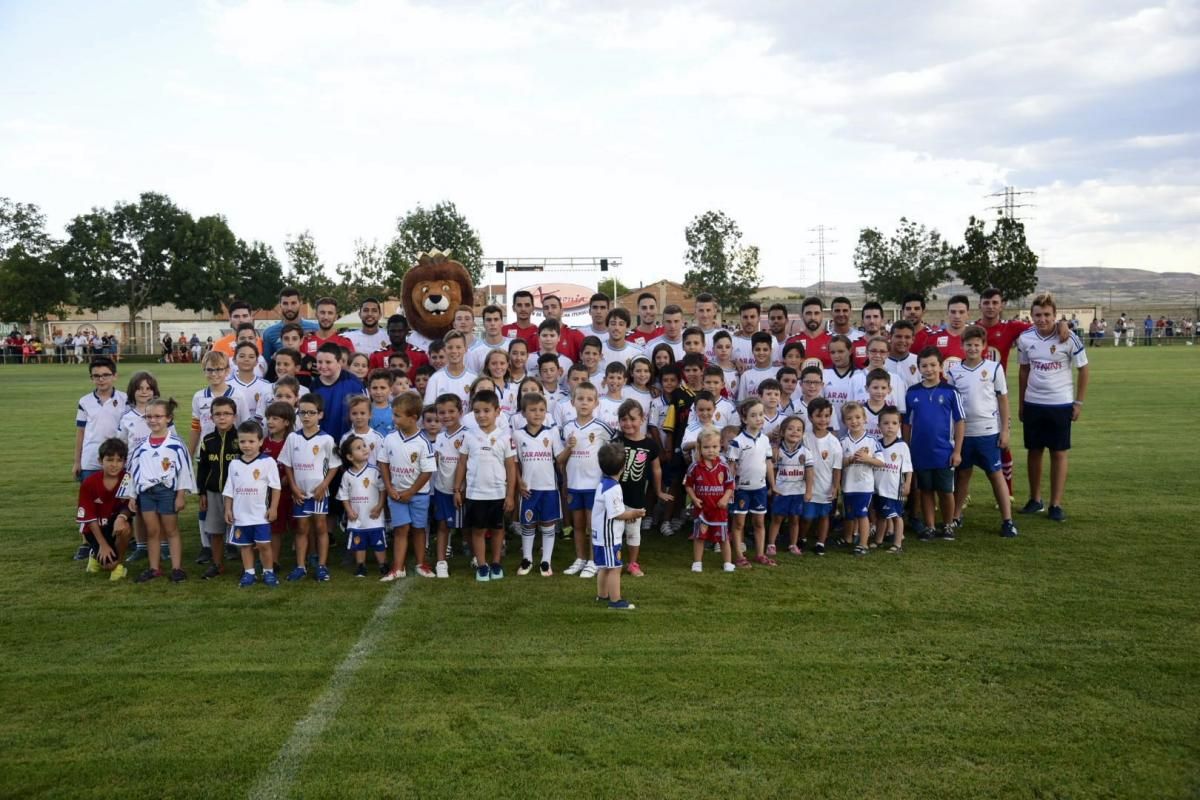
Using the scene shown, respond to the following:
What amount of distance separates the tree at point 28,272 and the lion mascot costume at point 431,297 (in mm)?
53212

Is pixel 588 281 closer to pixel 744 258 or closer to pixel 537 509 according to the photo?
pixel 537 509

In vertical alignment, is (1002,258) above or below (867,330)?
above

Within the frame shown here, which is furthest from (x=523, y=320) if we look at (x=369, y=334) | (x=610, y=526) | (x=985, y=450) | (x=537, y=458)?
(x=985, y=450)

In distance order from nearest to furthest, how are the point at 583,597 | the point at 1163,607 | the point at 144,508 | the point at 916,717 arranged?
the point at 916,717 → the point at 1163,607 → the point at 583,597 → the point at 144,508

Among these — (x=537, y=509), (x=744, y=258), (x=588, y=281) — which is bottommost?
(x=537, y=509)

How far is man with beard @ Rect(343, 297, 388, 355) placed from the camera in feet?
24.3

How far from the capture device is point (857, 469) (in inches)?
246

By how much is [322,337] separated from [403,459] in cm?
236

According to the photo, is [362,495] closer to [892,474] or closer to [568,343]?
[568,343]

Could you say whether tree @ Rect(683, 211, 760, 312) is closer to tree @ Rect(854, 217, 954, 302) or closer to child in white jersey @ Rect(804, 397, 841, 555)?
tree @ Rect(854, 217, 954, 302)

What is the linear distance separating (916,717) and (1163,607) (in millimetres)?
2371

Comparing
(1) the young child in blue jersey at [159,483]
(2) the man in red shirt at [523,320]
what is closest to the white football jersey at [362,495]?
(1) the young child in blue jersey at [159,483]

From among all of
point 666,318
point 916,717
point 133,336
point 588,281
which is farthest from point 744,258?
point 916,717

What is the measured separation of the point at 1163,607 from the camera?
15.6ft
